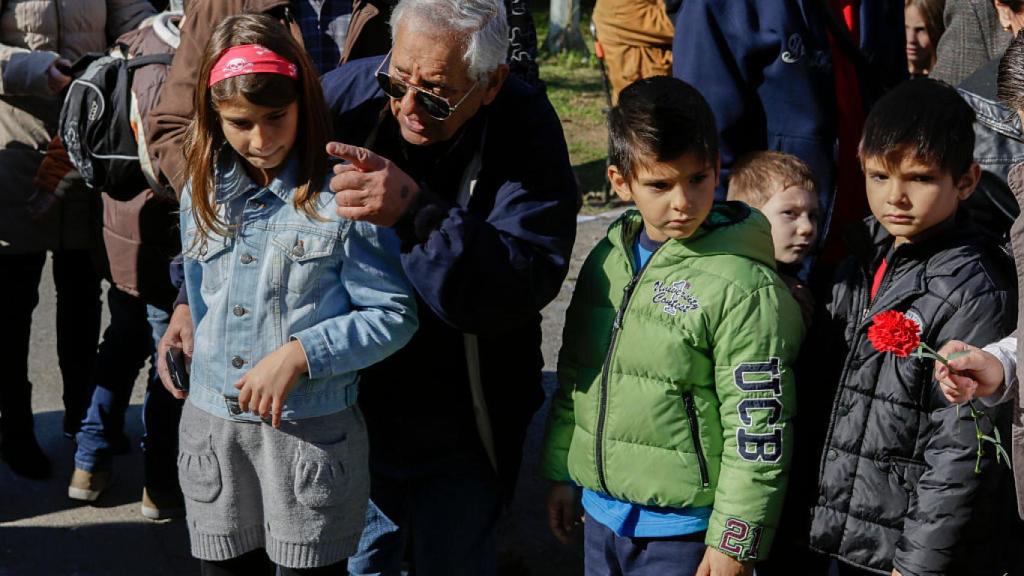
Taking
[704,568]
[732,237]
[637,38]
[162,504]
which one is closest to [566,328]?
[732,237]

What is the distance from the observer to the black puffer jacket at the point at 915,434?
2.40m


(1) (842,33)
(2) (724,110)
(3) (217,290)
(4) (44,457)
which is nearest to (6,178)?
(4) (44,457)

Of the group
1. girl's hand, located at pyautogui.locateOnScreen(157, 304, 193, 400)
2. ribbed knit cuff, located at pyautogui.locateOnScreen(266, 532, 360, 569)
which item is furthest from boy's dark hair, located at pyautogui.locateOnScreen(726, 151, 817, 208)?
girl's hand, located at pyautogui.locateOnScreen(157, 304, 193, 400)

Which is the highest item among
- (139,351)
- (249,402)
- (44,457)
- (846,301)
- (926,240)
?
(926,240)

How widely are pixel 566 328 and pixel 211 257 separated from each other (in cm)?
79

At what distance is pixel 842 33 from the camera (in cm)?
328

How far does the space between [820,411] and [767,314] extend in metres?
0.31

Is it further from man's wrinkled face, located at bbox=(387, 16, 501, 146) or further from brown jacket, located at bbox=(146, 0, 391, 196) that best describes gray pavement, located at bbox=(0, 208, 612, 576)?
man's wrinkled face, located at bbox=(387, 16, 501, 146)

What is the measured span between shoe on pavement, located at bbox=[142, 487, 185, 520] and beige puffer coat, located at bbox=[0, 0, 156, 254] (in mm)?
874

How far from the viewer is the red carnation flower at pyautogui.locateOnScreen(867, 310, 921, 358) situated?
7.17 feet

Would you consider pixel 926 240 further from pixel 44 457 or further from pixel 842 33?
pixel 44 457

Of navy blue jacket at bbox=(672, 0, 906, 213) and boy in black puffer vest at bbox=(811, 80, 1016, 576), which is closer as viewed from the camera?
boy in black puffer vest at bbox=(811, 80, 1016, 576)

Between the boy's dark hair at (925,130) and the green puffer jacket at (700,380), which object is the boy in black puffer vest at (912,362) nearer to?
the boy's dark hair at (925,130)

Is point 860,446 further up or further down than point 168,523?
further up
